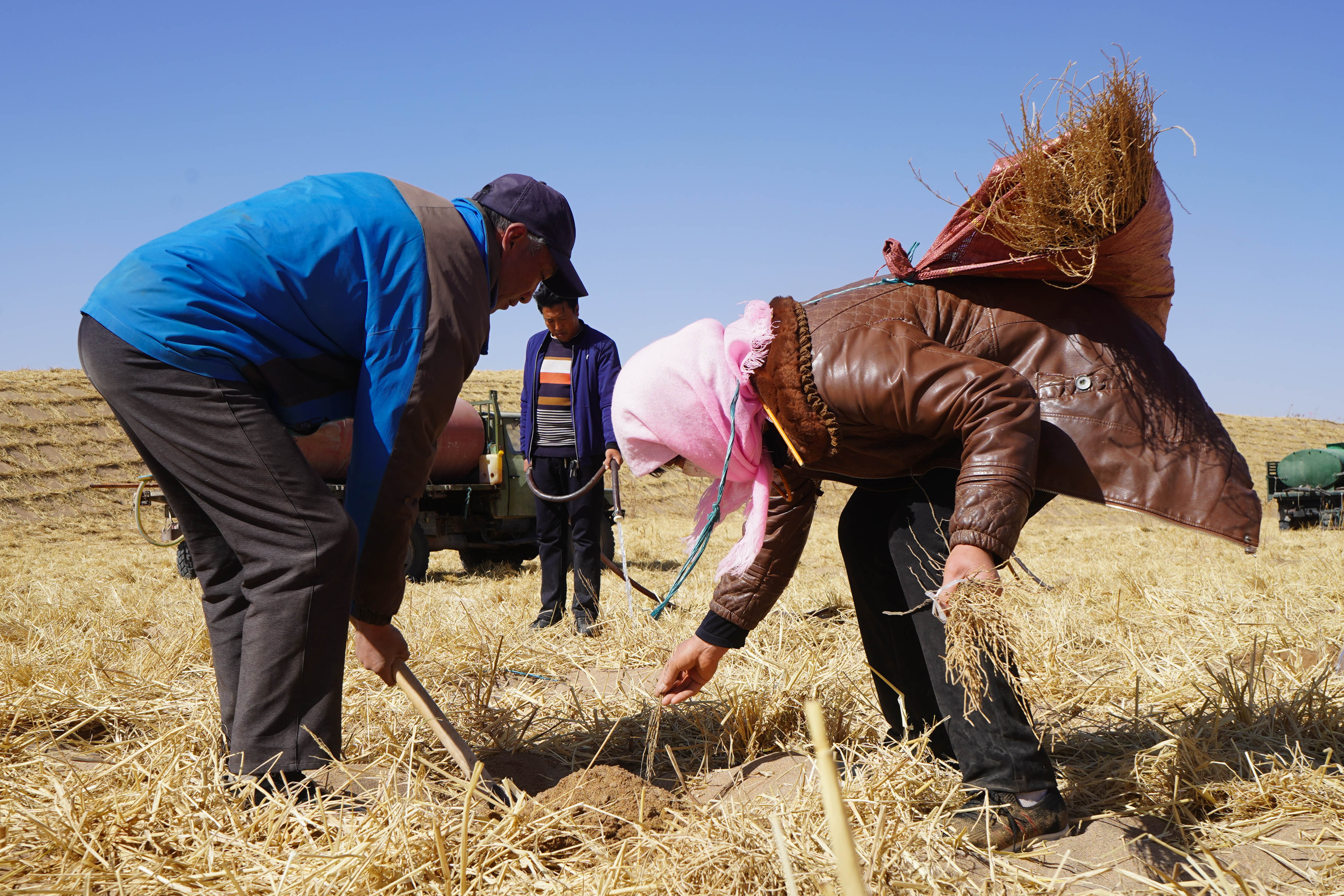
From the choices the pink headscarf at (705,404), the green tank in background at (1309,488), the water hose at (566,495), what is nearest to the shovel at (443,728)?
the pink headscarf at (705,404)

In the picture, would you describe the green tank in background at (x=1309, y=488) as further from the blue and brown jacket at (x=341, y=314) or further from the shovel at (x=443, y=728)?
the blue and brown jacket at (x=341, y=314)

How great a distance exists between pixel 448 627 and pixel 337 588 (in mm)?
2426

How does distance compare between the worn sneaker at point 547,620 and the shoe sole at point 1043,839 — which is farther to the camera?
the worn sneaker at point 547,620

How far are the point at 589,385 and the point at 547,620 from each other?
1.35 m

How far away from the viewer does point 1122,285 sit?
2094 millimetres

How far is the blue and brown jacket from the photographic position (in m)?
1.94

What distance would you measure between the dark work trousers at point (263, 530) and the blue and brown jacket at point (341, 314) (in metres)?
0.07

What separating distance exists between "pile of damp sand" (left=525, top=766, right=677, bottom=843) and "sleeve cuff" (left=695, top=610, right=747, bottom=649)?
0.39 metres

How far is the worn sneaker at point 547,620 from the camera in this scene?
4984 millimetres

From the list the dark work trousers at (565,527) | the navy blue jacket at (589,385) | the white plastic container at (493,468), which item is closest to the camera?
the dark work trousers at (565,527)

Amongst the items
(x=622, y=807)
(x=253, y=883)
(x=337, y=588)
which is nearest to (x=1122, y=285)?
(x=622, y=807)

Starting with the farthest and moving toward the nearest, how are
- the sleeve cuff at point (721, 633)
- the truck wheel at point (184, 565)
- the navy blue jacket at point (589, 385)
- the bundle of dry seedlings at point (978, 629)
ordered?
the truck wheel at point (184, 565) → the navy blue jacket at point (589, 385) → the sleeve cuff at point (721, 633) → the bundle of dry seedlings at point (978, 629)

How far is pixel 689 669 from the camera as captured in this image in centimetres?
242

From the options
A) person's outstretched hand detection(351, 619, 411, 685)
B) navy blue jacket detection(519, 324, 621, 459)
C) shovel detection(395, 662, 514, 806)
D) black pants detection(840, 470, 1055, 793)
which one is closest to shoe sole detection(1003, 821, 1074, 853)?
black pants detection(840, 470, 1055, 793)
